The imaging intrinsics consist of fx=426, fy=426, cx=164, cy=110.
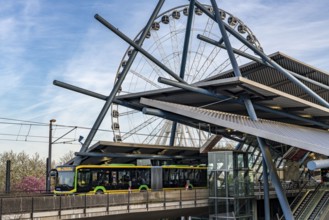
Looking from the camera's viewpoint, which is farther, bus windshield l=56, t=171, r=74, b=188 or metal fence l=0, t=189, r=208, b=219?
bus windshield l=56, t=171, r=74, b=188

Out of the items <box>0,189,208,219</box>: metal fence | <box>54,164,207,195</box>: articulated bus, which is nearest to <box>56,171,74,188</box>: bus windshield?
<box>54,164,207,195</box>: articulated bus

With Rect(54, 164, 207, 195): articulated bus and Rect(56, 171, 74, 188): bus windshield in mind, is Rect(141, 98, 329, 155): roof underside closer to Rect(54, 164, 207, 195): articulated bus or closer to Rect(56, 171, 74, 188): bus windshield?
Rect(54, 164, 207, 195): articulated bus

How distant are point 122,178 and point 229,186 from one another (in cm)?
805

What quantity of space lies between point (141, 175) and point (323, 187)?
552 inches

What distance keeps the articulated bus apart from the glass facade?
587 centimetres

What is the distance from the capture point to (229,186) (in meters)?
28.0

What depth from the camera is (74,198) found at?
66.0 ft

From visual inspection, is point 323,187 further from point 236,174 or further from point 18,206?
point 18,206

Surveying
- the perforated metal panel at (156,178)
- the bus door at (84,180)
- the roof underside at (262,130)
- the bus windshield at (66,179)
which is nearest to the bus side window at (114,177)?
the bus door at (84,180)

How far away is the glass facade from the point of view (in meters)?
27.8

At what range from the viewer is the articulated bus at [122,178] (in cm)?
2816

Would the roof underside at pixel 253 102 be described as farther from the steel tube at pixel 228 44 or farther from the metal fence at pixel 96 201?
the metal fence at pixel 96 201

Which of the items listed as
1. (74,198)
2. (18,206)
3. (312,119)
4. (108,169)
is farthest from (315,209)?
(18,206)

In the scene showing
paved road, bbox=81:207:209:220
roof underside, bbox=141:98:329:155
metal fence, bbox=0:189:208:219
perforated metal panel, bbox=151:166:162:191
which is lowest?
paved road, bbox=81:207:209:220
